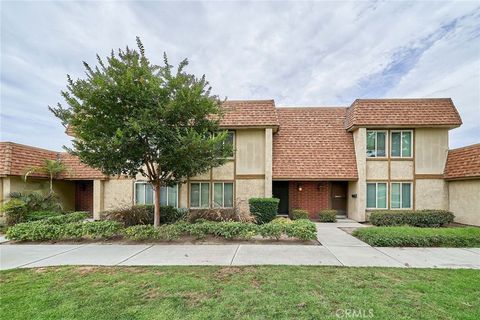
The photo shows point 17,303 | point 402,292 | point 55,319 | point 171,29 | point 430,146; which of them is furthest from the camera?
point 430,146

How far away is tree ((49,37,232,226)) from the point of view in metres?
8.38

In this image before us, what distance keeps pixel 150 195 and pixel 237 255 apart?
8.71 meters

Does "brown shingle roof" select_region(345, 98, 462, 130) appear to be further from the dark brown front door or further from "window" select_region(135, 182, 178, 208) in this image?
"window" select_region(135, 182, 178, 208)

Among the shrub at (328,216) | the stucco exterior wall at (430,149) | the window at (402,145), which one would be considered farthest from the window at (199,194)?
the stucco exterior wall at (430,149)

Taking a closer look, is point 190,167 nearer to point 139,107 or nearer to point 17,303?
point 139,107

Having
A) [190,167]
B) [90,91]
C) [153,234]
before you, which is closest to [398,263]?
[190,167]

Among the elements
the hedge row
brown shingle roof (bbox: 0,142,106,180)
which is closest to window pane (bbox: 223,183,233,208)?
the hedge row

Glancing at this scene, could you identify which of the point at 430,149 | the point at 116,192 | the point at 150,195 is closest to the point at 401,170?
the point at 430,149

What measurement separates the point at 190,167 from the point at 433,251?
8960 mm

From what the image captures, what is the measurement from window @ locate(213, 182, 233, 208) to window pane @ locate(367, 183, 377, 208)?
804cm

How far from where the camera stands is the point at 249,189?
45.0 feet

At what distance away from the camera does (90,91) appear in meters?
8.34

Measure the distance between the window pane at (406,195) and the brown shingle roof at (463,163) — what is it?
2002 millimetres

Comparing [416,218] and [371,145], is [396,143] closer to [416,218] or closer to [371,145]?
[371,145]
